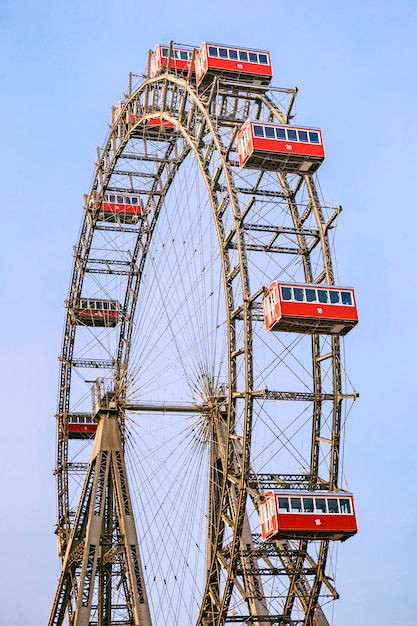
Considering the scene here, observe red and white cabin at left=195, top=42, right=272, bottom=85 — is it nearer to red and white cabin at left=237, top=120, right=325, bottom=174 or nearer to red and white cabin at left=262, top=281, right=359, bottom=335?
red and white cabin at left=237, top=120, right=325, bottom=174

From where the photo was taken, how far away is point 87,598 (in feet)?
136

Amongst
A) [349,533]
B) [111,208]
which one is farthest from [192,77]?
[349,533]

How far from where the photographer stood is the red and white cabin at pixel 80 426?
2259 inches

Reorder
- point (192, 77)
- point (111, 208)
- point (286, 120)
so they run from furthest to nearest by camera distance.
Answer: point (111, 208), point (192, 77), point (286, 120)

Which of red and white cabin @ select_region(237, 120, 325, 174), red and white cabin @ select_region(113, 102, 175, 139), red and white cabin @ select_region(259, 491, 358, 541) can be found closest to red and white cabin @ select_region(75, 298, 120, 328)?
red and white cabin @ select_region(113, 102, 175, 139)

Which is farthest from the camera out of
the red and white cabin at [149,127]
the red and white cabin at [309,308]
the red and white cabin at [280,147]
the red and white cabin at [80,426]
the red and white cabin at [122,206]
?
the red and white cabin at [80,426]

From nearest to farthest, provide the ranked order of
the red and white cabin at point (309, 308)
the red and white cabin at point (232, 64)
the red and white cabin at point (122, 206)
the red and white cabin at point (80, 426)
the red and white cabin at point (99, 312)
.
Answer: the red and white cabin at point (309, 308) → the red and white cabin at point (232, 64) → the red and white cabin at point (122, 206) → the red and white cabin at point (99, 312) → the red and white cabin at point (80, 426)

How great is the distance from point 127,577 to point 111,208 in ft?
65.9

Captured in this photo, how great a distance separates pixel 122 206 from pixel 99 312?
6883mm

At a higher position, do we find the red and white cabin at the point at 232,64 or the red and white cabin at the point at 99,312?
the red and white cabin at the point at 99,312

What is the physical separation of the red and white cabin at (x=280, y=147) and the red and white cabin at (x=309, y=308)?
527 cm

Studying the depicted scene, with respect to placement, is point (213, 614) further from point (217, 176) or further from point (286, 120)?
point (286, 120)

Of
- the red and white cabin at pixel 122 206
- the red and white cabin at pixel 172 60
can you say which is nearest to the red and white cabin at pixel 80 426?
the red and white cabin at pixel 122 206

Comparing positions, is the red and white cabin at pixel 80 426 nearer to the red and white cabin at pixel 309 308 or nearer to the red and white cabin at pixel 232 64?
the red and white cabin at pixel 232 64
